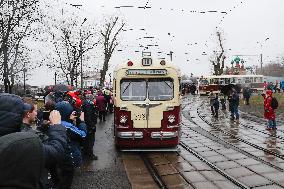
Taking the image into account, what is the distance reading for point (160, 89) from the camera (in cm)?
1312

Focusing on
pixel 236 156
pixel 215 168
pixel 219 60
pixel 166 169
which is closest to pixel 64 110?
pixel 166 169

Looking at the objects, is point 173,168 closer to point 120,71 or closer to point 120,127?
point 120,127

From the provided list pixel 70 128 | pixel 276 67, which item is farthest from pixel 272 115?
pixel 276 67

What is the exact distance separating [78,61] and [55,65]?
4057 millimetres

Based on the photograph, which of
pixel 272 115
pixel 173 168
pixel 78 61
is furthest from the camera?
pixel 78 61

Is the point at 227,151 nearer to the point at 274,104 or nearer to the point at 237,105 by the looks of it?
the point at 274,104

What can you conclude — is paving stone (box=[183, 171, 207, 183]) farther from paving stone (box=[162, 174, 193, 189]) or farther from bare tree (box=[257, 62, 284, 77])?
bare tree (box=[257, 62, 284, 77])

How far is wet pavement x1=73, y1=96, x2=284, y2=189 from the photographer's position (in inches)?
356

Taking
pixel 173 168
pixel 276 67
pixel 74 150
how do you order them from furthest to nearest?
1. pixel 276 67
2. pixel 173 168
3. pixel 74 150

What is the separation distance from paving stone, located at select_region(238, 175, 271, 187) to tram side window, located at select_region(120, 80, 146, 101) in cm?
474

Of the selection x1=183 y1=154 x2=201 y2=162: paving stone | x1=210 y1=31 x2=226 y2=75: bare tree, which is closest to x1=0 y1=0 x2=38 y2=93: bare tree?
x1=183 y1=154 x2=201 y2=162: paving stone

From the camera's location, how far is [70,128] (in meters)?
7.12

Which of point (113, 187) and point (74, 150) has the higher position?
point (74, 150)

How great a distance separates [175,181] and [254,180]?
1.78 metres
